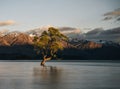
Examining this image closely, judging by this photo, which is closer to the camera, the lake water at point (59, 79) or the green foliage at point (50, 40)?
the lake water at point (59, 79)

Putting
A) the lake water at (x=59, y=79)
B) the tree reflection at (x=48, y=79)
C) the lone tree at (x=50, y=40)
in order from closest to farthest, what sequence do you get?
the lake water at (x=59, y=79), the tree reflection at (x=48, y=79), the lone tree at (x=50, y=40)

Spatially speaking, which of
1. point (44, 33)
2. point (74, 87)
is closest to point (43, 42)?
point (44, 33)

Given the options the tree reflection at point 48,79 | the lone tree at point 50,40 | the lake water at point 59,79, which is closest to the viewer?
the lake water at point 59,79

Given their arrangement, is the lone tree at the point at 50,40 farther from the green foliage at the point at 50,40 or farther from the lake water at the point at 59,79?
the lake water at the point at 59,79

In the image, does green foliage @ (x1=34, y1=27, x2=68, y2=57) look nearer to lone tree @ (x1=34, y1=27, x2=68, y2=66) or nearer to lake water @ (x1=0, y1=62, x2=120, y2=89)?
lone tree @ (x1=34, y1=27, x2=68, y2=66)

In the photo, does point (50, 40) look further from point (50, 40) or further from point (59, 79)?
point (59, 79)

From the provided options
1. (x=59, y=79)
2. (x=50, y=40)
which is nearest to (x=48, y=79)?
(x=59, y=79)

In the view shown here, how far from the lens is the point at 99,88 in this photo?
36.2 meters

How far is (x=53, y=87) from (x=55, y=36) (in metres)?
77.3

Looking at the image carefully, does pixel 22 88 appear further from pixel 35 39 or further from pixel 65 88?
pixel 35 39

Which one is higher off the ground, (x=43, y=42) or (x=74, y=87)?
(x=43, y=42)

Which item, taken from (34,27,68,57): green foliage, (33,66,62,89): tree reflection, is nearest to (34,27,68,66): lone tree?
(34,27,68,57): green foliage

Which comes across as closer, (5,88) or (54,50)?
(5,88)

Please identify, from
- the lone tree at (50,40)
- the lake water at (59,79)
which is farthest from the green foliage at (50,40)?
Answer: the lake water at (59,79)
